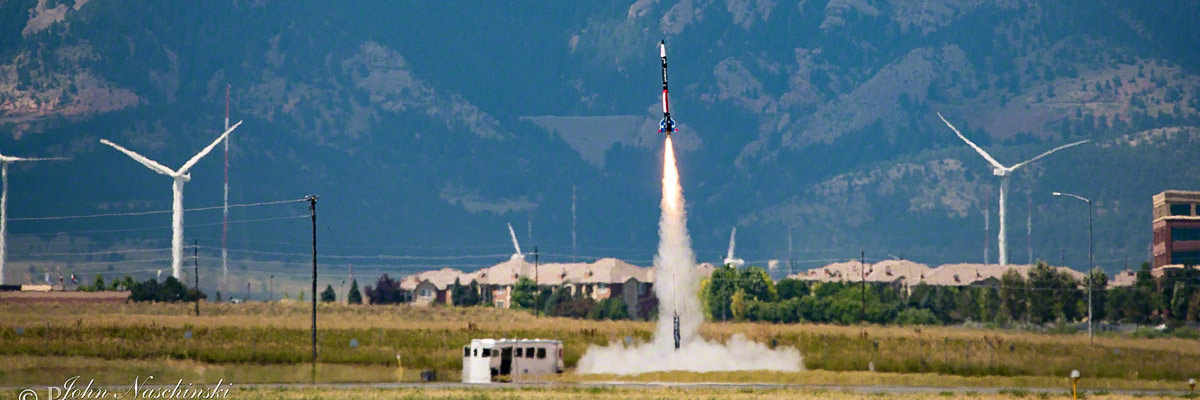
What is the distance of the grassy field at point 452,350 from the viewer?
9650 cm

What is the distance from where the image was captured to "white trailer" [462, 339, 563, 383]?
9312 cm

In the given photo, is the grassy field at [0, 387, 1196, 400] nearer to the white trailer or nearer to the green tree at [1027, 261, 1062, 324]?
the white trailer

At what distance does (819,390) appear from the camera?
82.8 meters

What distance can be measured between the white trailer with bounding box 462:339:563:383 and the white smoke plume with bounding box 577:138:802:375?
187 inches

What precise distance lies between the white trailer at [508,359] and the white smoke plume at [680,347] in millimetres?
4746

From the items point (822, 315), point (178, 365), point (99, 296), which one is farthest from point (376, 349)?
point (822, 315)

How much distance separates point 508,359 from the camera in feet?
Answer: 310

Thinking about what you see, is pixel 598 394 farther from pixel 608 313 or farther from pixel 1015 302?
pixel 608 313

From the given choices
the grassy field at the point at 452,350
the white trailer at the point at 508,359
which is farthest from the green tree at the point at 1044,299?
the white trailer at the point at 508,359

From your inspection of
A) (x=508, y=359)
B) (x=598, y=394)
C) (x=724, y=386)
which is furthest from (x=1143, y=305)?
(x=598, y=394)

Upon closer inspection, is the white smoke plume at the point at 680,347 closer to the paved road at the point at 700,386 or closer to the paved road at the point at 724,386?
the paved road at the point at 724,386

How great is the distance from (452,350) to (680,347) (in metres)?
15.8

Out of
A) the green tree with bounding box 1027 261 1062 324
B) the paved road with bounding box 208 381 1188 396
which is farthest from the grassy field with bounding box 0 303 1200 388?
the green tree with bounding box 1027 261 1062 324

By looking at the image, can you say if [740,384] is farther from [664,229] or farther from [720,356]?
[664,229]
